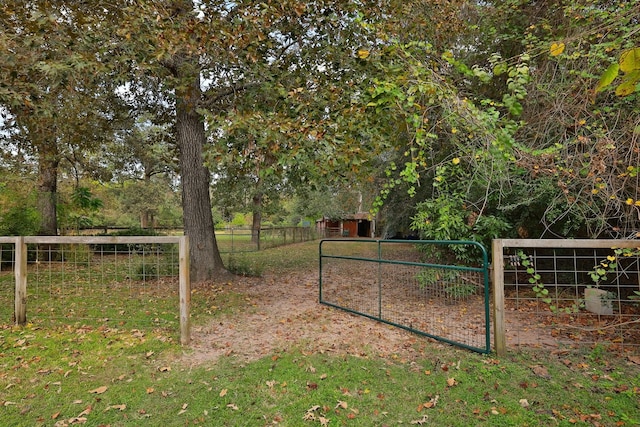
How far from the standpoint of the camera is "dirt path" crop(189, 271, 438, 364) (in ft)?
12.6

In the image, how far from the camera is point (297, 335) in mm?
4359

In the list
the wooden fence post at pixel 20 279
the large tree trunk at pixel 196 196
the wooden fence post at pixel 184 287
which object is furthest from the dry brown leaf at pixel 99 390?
the large tree trunk at pixel 196 196

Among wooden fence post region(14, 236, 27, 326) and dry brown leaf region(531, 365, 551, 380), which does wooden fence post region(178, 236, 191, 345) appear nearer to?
wooden fence post region(14, 236, 27, 326)

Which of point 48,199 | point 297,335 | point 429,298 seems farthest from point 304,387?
point 48,199

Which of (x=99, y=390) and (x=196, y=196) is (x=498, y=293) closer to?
(x=99, y=390)

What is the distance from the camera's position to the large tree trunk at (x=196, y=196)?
6.90 meters

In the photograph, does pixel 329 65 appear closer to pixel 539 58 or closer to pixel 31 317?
pixel 539 58

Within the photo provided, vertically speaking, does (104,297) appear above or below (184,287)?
below

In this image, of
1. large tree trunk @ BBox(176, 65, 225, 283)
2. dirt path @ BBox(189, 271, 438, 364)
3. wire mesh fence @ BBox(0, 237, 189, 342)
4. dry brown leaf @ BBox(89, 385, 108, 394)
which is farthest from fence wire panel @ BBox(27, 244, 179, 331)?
dry brown leaf @ BBox(89, 385, 108, 394)

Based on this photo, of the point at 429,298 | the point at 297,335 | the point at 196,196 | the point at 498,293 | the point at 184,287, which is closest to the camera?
the point at 498,293

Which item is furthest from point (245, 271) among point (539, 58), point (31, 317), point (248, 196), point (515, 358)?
point (248, 196)

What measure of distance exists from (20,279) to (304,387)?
400 cm

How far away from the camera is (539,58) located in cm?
527

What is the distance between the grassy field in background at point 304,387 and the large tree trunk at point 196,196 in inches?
124
